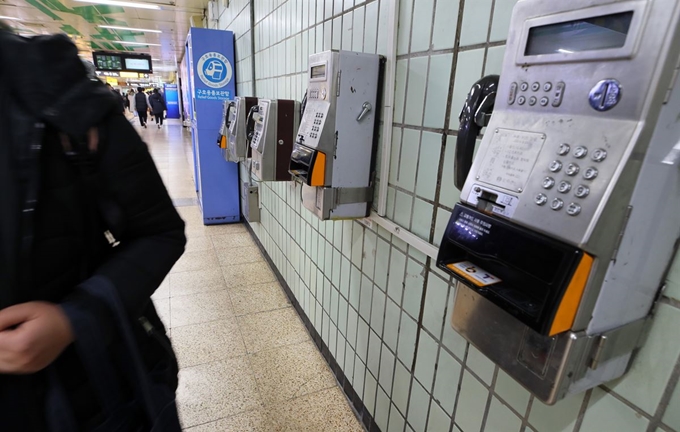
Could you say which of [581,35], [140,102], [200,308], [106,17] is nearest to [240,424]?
[200,308]

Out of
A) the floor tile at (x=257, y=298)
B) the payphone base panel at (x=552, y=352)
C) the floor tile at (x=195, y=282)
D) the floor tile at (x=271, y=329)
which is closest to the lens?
the payphone base panel at (x=552, y=352)

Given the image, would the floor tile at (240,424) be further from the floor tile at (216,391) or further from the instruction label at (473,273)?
the instruction label at (473,273)

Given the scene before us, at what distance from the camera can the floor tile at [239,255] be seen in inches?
Result: 132

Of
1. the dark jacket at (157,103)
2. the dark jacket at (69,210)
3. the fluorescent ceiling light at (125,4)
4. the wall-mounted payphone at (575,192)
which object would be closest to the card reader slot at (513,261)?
the wall-mounted payphone at (575,192)

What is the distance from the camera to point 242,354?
216cm

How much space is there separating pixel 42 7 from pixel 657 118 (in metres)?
9.66

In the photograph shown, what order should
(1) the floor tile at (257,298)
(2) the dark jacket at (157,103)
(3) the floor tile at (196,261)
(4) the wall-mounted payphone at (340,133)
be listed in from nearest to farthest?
(4) the wall-mounted payphone at (340,133) < (1) the floor tile at (257,298) < (3) the floor tile at (196,261) < (2) the dark jacket at (157,103)

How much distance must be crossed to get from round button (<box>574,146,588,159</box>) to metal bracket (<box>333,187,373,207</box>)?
38.3 inches

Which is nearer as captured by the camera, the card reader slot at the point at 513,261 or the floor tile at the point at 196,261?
the card reader slot at the point at 513,261

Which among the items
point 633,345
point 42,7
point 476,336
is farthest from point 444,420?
point 42,7

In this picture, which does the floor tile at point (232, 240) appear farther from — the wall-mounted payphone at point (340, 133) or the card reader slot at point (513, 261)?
the card reader slot at point (513, 261)

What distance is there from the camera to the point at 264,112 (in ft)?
7.27

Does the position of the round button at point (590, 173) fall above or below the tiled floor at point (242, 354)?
above

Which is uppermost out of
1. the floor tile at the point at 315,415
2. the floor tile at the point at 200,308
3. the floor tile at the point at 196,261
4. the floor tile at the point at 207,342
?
the floor tile at the point at 196,261
